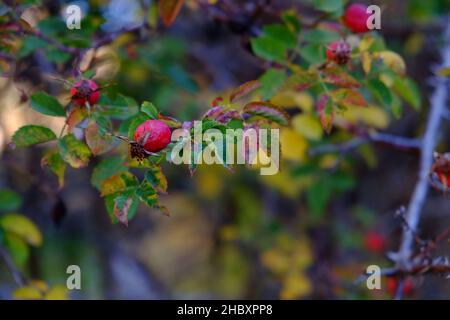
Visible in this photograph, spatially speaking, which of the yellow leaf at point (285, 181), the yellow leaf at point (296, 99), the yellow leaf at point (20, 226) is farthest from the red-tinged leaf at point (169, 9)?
the yellow leaf at point (285, 181)

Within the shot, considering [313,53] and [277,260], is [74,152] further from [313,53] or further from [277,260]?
[277,260]

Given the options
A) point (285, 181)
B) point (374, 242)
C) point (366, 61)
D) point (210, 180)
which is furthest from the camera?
point (210, 180)

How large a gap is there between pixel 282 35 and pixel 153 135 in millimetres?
630

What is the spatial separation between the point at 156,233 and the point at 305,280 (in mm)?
1121

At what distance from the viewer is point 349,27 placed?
1.44 meters

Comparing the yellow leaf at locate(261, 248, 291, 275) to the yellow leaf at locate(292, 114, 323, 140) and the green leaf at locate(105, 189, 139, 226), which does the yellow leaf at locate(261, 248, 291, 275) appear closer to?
the yellow leaf at locate(292, 114, 323, 140)

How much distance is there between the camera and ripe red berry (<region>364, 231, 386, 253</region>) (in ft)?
8.53

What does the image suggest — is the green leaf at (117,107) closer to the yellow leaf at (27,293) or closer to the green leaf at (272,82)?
the green leaf at (272,82)

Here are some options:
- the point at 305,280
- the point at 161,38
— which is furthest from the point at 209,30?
the point at 305,280

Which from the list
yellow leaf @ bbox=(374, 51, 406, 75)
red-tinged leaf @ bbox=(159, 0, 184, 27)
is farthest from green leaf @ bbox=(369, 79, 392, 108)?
red-tinged leaf @ bbox=(159, 0, 184, 27)

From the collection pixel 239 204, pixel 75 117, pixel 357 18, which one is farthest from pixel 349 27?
pixel 239 204

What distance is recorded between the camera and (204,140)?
95 centimetres

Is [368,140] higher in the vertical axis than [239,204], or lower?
higher
